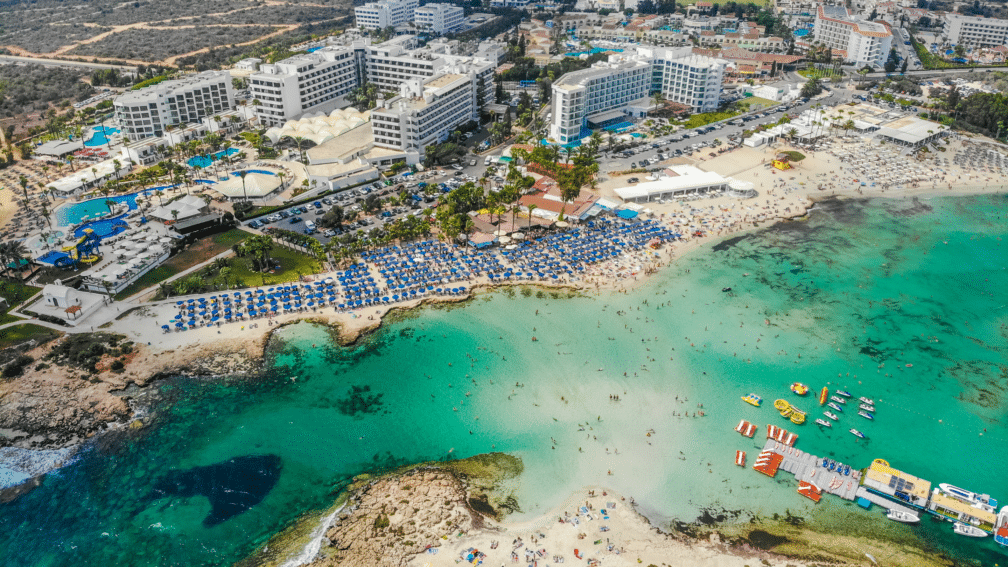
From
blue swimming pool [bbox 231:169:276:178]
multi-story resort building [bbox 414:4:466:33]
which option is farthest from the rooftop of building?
multi-story resort building [bbox 414:4:466:33]

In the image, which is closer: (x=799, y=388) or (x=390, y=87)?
(x=799, y=388)

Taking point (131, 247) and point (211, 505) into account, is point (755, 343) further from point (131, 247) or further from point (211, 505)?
point (131, 247)

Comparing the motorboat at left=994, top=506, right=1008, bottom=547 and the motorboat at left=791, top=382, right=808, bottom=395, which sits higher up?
the motorboat at left=791, top=382, right=808, bottom=395

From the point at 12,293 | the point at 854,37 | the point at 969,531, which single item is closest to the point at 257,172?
the point at 12,293

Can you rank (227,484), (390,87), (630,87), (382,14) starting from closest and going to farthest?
(227,484) → (630,87) → (390,87) → (382,14)

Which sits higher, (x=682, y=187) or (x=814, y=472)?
(x=682, y=187)

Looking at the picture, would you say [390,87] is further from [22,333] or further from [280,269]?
[22,333]

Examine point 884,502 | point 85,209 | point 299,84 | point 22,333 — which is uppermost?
point 299,84

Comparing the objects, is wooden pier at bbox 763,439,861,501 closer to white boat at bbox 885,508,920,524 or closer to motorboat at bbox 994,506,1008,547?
white boat at bbox 885,508,920,524
